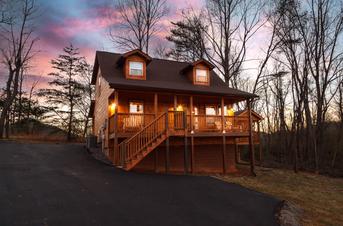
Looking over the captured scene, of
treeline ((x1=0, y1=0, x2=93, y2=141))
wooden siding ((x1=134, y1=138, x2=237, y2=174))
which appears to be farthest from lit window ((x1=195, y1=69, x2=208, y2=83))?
treeline ((x1=0, y1=0, x2=93, y2=141))

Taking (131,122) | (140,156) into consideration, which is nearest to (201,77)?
(131,122)

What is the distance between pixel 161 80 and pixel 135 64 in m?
2.03

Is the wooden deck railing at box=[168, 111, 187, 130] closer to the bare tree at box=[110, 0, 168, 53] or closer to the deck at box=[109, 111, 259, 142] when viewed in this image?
the deck at box=[109, 111, 259, 142]

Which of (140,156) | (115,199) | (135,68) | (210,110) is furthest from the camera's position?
(210,110)

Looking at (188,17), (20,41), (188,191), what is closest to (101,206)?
(188,191)

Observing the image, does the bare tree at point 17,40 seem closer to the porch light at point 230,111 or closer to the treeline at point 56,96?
the treeline at point 56,96

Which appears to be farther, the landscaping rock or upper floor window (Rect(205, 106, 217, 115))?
upper floor window (Rect(205, 106, 217, 115))

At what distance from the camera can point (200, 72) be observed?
61.4 ft

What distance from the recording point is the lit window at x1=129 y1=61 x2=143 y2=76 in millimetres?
16812

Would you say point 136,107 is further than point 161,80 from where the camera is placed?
No

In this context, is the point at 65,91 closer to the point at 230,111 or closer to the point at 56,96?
Answer: the point at 56,96

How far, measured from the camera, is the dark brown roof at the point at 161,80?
14598mm

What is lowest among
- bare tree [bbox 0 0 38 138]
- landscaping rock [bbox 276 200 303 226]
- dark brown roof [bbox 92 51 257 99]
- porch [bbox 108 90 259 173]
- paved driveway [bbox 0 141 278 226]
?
landscaping rock [bbox 276 200 303 226]

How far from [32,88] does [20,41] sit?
736cm
